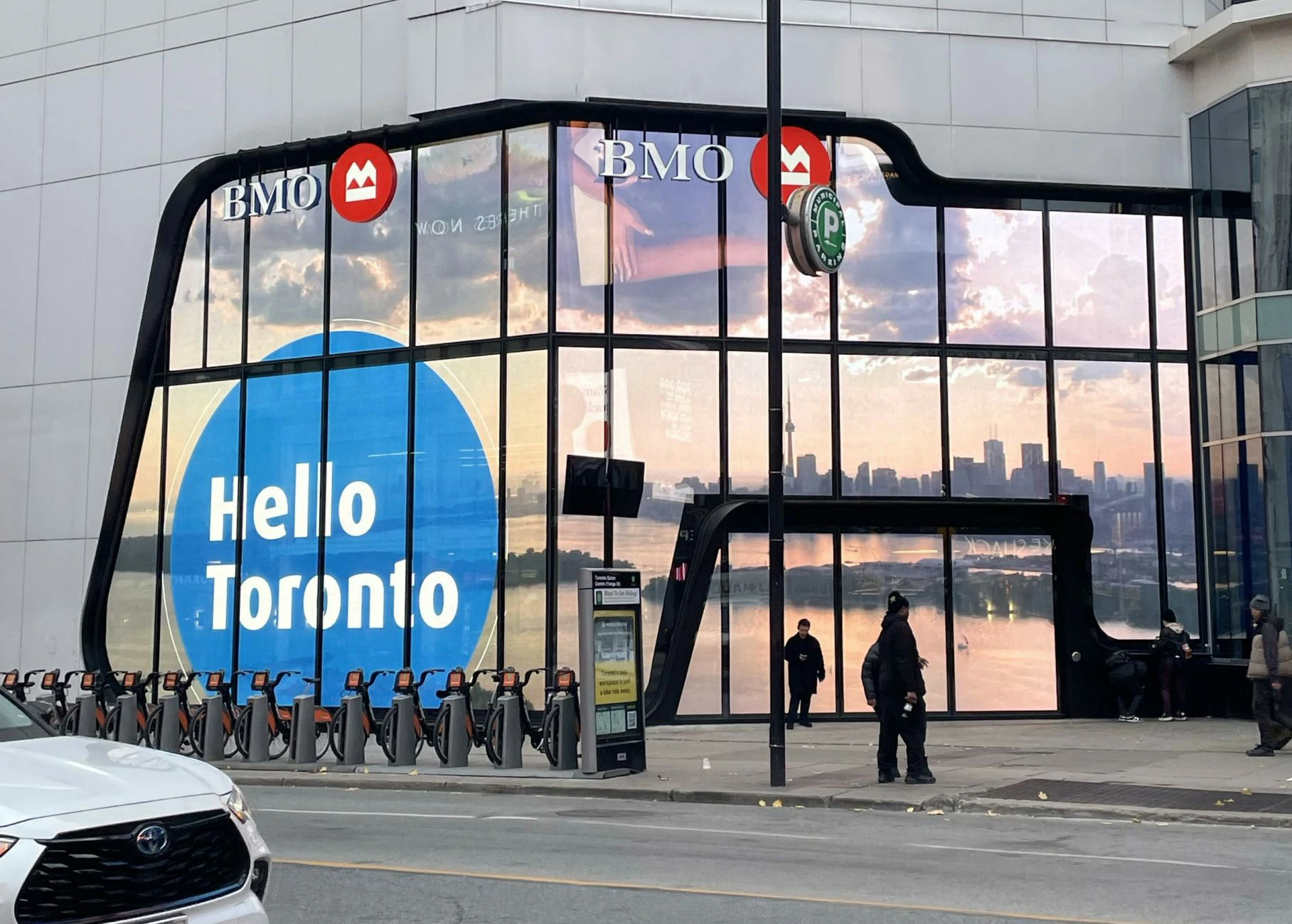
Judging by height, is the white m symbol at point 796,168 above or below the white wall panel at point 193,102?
below

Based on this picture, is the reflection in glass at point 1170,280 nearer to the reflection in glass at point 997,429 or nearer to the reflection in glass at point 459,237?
the reflection in glass at point 997,429

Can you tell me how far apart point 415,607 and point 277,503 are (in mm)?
3433

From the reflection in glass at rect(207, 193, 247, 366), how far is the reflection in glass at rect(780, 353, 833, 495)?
9824 mm

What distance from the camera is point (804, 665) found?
21906 millimetres

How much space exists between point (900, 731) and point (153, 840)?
11.1 meters

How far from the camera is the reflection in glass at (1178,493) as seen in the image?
23.9 m

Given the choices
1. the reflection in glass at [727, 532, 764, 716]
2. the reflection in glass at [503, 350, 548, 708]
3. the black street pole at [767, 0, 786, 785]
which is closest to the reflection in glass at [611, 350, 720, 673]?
the reflection in glass at [727, 532, 764, 716]

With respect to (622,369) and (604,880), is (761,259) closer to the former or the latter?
(622,369)

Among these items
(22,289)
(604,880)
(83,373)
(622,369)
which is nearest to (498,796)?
(604,880)

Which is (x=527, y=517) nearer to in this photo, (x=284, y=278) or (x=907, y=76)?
(x=284, y=278)

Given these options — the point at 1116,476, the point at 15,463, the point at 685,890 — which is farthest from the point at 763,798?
the point at 15,463

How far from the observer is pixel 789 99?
23.3 m

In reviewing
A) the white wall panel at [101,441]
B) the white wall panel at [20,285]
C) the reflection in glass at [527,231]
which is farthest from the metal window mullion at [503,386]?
the white wall panel at [20,285]

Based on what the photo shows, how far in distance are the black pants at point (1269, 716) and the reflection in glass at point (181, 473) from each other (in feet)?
54.8
